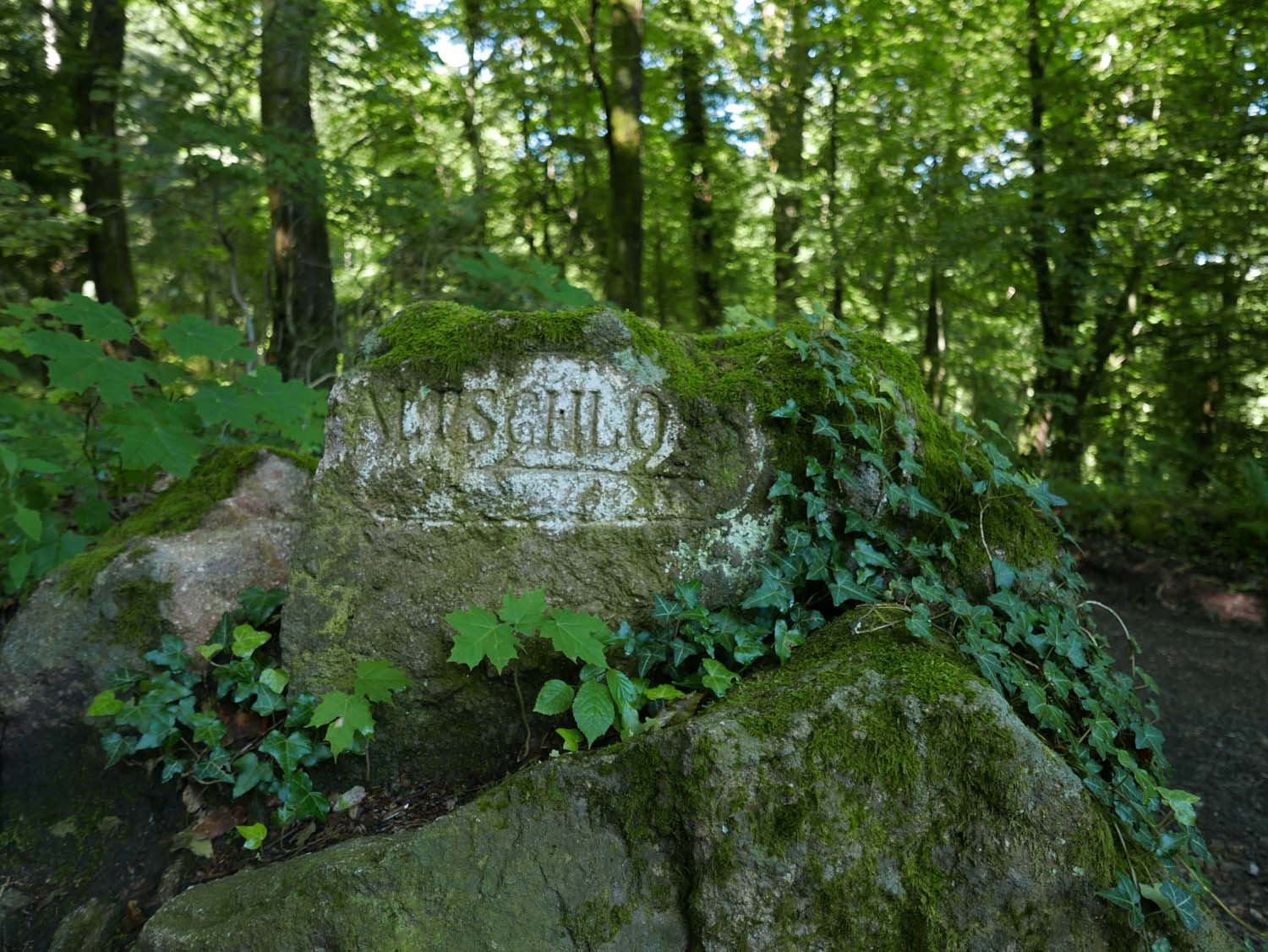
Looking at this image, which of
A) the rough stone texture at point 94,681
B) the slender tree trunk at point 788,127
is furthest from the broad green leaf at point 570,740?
the slender tree trunk at point 788,127

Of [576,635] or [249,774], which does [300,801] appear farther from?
[576,635]

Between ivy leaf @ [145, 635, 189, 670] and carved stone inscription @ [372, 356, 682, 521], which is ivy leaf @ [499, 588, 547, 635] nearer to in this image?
carved stone inscription @ [372, 356, 682, 521]

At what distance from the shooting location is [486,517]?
2.79 meters

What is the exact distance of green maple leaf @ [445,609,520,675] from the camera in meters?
2.28

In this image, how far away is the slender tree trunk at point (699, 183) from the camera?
9.94 meters

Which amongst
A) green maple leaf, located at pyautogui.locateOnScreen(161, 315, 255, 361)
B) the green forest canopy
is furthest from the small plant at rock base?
the green forest canopy

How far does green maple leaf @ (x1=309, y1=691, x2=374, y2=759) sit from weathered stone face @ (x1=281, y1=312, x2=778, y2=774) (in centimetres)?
21

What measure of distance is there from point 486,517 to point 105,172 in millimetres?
8089

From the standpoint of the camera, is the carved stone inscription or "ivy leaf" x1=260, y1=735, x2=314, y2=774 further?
the carved stone inscription

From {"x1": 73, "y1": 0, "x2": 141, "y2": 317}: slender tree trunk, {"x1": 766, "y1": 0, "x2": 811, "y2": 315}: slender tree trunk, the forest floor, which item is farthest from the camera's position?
{"x1": 766, "y1": 0, "x2": 811, "y2": 315}: slender tree trunk

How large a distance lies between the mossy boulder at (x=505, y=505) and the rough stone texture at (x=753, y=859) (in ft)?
2.55

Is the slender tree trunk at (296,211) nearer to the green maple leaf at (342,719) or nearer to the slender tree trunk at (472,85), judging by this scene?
the slender tree trunk at (472,85)

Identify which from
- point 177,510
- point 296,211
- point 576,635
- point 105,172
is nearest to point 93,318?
point 177,510

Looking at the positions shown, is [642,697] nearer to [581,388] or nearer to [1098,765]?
[581,388]
